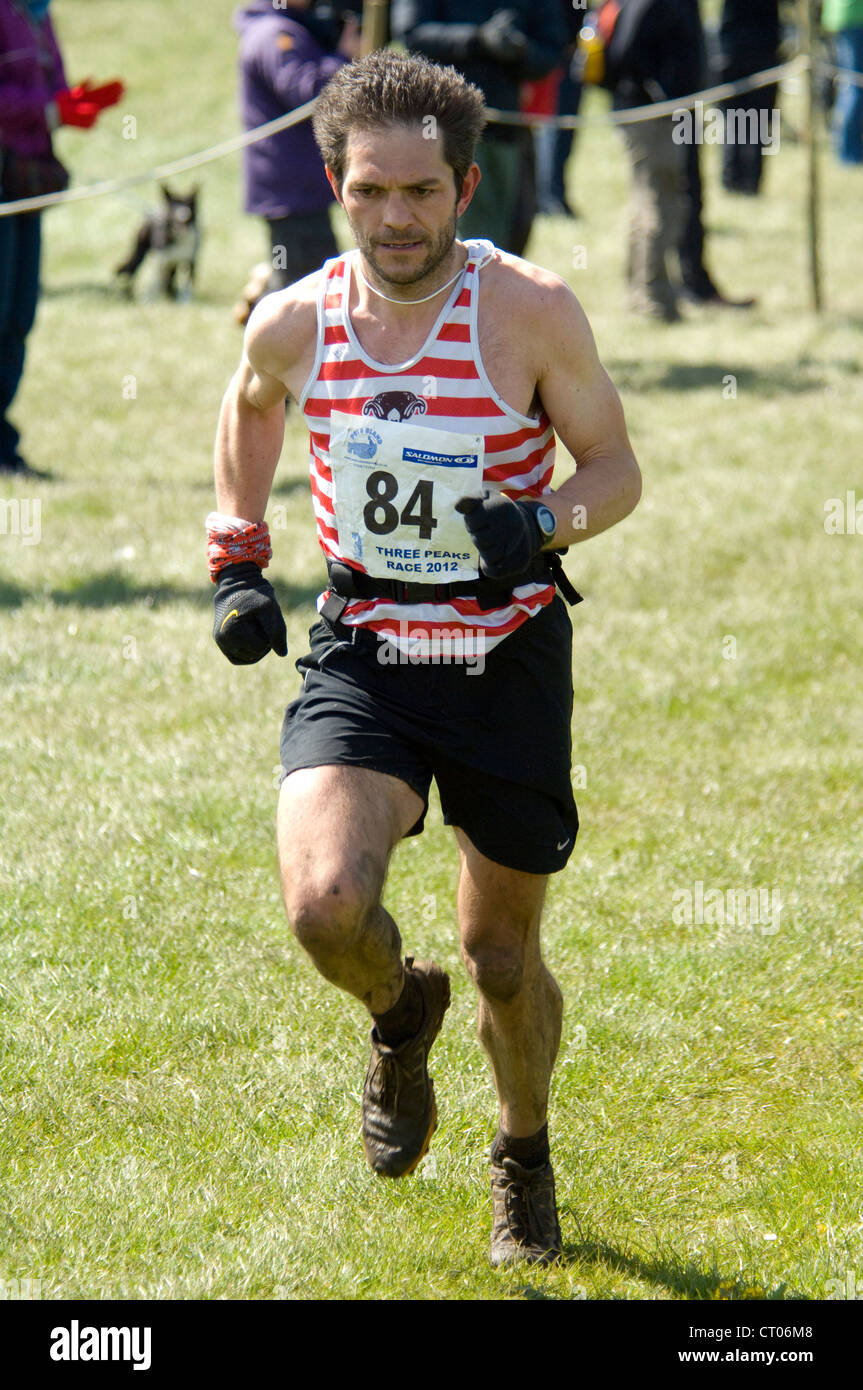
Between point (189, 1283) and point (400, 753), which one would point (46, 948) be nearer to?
point (189, 1283)

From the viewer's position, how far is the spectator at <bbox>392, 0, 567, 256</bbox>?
30.5ft

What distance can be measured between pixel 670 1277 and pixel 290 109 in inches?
288

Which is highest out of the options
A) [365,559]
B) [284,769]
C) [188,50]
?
[188,50]

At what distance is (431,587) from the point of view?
126 inches

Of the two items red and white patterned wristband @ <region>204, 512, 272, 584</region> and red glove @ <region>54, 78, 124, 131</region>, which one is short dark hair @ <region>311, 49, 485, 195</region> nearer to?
red and white patterned wristband @ <region>204, 512, 272, 584</region>

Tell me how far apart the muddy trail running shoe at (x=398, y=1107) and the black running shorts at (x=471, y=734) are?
1.40 ft

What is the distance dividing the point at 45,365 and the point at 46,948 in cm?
756

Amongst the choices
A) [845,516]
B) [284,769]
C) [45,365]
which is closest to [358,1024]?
[284,769]

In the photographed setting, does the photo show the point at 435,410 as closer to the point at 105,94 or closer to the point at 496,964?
the point at 496,964

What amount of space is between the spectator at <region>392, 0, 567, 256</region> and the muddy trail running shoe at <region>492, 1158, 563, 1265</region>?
712 centimetres

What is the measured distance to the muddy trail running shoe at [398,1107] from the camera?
317 centimetres

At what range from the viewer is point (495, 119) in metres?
9.45

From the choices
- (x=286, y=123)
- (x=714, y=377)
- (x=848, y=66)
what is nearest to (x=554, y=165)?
(x=848, y=66)

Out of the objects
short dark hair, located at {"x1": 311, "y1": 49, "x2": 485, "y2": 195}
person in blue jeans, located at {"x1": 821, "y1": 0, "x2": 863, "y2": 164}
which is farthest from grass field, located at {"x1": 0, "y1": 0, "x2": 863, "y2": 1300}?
person in blue jeans, located at {"x1": 821, "y1": 0, "x2": 863, "y2": 164}
